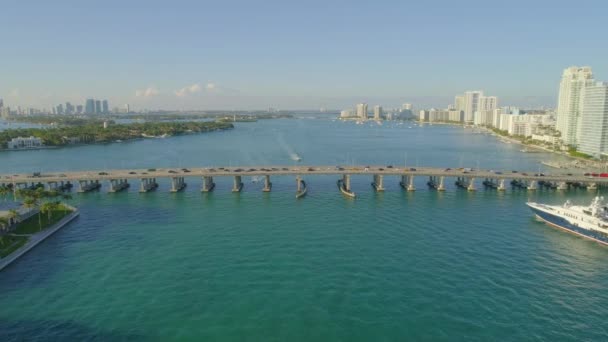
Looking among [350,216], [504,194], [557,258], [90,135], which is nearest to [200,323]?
[350,216]

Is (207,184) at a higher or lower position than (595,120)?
lower

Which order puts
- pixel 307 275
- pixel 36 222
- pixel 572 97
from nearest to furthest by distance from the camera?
pixel 307 275
pixel 36 222
pixel 572 97

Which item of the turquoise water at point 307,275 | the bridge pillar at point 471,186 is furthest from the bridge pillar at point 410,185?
the bridge pillar at point 471,186

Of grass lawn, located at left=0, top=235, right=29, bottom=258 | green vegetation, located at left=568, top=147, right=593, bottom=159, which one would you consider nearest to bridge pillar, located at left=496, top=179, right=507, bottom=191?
green vegetation, located at left=568, top=147, right=593, bottom=159

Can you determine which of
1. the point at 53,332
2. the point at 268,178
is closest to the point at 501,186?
the point at 268,178

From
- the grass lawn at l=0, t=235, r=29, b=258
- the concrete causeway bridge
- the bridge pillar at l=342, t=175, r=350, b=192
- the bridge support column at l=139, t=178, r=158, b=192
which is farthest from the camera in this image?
the bridge pillar at l=342, t=175, r=350, b=192

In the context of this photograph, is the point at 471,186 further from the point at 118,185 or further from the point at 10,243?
the point at 10,243

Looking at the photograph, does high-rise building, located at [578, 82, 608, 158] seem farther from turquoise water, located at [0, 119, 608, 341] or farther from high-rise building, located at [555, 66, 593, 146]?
turquoise water, located at [0, 119, 608, 341]
